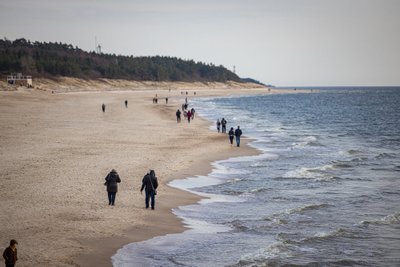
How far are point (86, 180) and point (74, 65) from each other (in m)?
110

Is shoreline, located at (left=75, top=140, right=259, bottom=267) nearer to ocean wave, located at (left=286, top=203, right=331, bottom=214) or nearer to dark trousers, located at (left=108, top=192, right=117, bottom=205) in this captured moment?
dark trousers, located at (left=108, top=192, right=117, bottom=205)

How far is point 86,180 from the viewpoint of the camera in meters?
19.9

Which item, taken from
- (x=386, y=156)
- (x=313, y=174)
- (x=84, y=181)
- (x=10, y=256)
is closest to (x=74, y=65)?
(x=386, y=156)

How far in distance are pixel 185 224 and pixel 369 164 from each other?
49.3 feet

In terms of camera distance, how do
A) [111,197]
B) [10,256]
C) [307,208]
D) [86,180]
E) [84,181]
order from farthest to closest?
[86,180] < [84,181] < [307,208] < [111,197] < [10,256]

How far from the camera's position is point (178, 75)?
183 m

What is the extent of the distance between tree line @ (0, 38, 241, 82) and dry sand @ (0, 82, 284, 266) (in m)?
72.0

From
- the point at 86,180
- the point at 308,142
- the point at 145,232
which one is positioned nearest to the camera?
the point at 145,232

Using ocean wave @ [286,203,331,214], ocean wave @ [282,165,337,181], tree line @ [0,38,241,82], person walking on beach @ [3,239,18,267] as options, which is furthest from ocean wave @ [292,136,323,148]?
tree line @ [0,38,241,82]

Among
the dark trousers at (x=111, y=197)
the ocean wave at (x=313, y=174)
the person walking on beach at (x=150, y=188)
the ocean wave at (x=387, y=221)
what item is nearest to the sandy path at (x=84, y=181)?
the dark trousers at (x=111, y=197)

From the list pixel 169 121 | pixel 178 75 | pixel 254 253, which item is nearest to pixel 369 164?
pixel 254 253

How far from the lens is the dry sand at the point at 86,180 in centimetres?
1287

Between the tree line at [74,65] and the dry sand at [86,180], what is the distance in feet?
236

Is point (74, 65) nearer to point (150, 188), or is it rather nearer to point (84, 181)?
point (84, 181)
